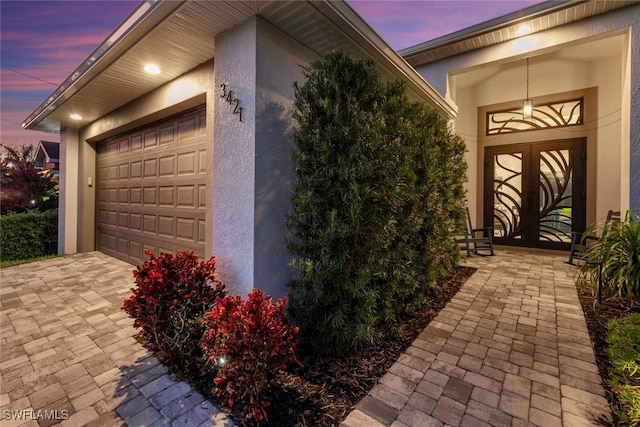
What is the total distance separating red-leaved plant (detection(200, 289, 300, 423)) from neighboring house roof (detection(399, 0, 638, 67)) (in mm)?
5959

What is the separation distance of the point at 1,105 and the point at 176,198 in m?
9.89

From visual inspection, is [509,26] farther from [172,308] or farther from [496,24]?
[172,308]

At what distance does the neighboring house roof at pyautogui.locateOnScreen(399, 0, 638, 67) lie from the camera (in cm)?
411

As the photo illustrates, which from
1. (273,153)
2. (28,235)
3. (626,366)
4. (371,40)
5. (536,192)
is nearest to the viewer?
(626,366)

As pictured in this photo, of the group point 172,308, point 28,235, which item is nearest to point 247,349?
point 172,308

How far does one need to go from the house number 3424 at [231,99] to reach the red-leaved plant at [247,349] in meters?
1.65

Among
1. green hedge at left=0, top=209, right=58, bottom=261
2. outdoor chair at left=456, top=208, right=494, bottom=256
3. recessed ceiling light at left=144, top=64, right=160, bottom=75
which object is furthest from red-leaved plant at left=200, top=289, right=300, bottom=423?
green hedge at left=0, top=209, right=58, bottom=261

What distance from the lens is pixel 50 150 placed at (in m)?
13.3

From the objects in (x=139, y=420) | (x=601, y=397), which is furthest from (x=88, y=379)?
(x=601, y=397)

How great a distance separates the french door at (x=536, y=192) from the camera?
20.0 feet

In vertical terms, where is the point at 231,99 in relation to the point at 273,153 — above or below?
above

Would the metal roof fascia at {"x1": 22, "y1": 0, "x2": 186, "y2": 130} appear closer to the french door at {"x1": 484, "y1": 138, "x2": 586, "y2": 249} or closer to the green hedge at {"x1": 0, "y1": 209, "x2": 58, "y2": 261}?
the green hedge at {"x1": 0, "y1": 209, "x2": 58, "y2": 261}

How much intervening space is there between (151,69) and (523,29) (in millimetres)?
5969

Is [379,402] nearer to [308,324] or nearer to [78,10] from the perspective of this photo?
[308,324]
